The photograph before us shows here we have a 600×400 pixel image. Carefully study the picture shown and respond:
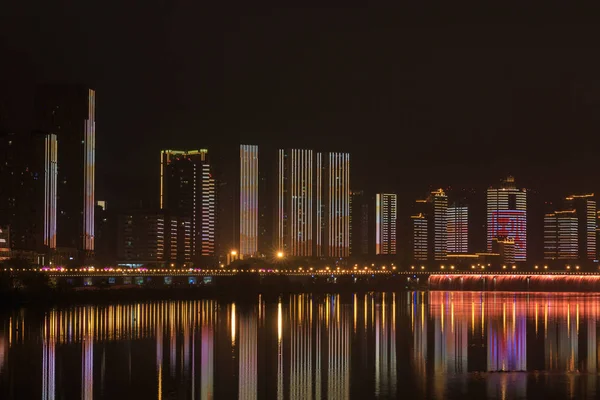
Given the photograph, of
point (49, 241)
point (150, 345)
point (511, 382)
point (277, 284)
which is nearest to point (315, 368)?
point (511, 382)

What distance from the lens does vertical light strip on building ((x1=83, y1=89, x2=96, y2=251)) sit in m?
150

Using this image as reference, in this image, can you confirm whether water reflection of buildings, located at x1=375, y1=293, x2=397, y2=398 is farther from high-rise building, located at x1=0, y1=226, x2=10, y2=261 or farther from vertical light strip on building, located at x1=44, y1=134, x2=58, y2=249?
vertical light strip on building, located at x1=44, y1=134, x2=58, y2=249

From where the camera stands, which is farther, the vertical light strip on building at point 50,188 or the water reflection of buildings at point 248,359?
the vertical light strip on building at point 50,188

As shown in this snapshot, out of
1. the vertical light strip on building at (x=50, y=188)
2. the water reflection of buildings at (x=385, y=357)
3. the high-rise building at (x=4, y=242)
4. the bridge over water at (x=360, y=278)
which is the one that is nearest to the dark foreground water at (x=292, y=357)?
the water reflection of buildings at (x=385, y=357)

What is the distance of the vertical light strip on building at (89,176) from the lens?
14962 cm

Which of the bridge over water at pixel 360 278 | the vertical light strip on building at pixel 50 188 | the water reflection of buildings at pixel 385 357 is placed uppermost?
the vertical light strip on building at pixel 50 188

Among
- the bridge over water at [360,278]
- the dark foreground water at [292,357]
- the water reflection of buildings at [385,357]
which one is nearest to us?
the dark foreground water at [292,357]

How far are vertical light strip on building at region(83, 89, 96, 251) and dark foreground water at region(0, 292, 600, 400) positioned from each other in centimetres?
9166

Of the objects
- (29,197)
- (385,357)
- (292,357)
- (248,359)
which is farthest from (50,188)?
(385,357)

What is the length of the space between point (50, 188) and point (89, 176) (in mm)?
11422

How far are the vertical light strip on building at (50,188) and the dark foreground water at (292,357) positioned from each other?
8016 cm

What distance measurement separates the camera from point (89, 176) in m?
151

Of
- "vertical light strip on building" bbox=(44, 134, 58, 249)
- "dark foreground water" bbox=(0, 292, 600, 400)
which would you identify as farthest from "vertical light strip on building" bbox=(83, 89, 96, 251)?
"dark foreground water" bbox=(0, 292, 600, 400)

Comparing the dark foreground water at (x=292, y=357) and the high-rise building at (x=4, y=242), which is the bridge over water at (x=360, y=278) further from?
the dark foreground water at (x=292, y=357)
